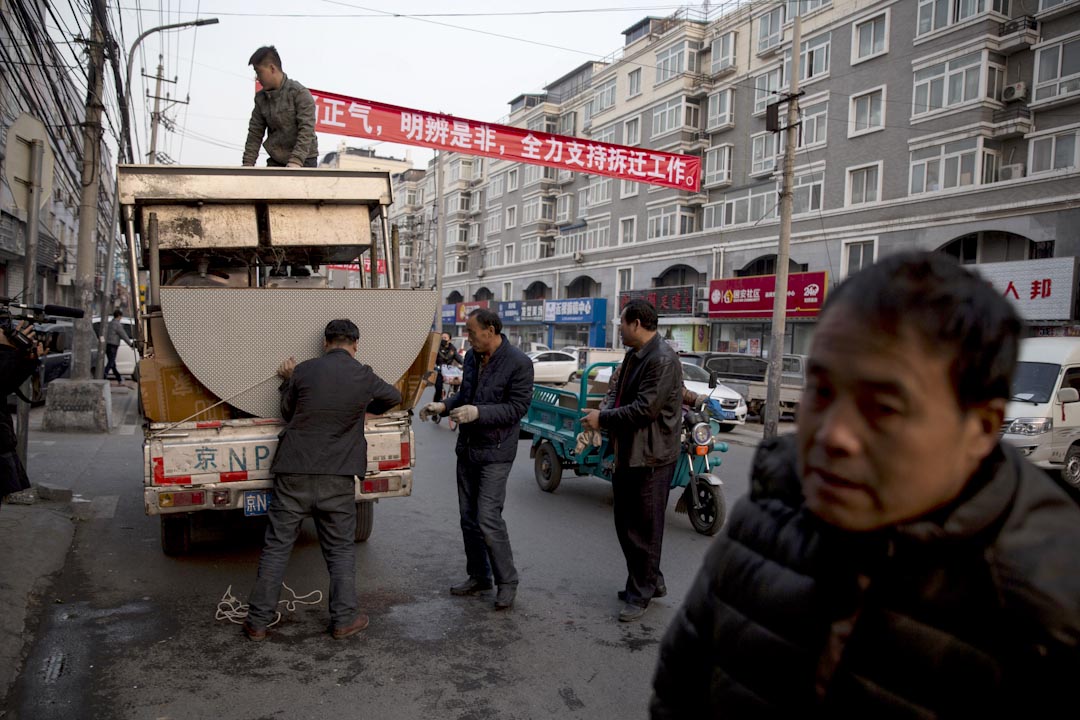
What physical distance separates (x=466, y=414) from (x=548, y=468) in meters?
4.25

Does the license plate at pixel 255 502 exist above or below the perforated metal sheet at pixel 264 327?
below

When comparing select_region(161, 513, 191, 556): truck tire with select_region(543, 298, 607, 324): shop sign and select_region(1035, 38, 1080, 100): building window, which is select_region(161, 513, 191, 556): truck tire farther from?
select_region(543, 298, 607, 324): shop sign

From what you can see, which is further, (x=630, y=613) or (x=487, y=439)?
(x=487, y=439)

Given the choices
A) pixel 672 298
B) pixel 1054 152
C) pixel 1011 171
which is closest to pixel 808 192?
pixel 1011 171

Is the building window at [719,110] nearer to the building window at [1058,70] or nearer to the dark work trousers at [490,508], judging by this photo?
the building window at [1058,70]

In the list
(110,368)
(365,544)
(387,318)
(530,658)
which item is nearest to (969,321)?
(530,658)

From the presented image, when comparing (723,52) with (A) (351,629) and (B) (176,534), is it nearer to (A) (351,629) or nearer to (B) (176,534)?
(B) (176,534)

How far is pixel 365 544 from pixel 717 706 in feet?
18.5

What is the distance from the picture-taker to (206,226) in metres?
5.91

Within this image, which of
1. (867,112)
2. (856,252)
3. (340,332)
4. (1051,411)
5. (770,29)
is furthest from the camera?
(770,29)

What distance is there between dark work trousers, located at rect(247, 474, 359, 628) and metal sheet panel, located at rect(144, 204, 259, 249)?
2.31 m

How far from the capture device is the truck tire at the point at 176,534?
588cm

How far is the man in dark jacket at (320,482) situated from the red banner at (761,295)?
23685 millimetres

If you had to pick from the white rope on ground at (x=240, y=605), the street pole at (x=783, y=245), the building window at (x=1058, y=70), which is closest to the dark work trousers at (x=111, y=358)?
the street pole at (x=783, y=245)
